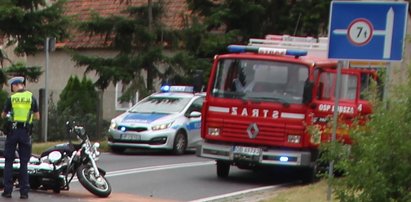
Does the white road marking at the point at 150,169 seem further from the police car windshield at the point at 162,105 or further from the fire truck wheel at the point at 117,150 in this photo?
the fire truck wheel at the point at 117,150

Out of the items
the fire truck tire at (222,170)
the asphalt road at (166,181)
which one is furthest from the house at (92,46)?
the fire truck tire at (222,170)

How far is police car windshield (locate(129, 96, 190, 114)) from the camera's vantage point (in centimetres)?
2597

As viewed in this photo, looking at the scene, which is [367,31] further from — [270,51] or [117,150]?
[117,150]

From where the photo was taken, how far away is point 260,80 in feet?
61.1

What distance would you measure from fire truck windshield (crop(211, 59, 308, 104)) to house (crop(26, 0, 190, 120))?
8809mm

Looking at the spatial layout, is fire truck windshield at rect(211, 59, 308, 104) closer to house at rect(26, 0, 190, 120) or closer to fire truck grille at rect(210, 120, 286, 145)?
fire truck grille at rect(210, 120, 286, 145)

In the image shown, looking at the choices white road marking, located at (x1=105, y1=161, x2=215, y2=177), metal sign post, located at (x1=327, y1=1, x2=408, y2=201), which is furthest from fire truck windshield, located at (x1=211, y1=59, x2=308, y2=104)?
metal sign post, located at (x1=327, y1=1, x2=408, y2=201)

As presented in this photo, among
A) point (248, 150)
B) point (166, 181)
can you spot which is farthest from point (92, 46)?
point (248, 150)

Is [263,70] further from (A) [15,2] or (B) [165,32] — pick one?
(B) [165,32]

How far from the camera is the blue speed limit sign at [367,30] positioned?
10.4 meters

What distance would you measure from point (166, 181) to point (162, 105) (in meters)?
7.84

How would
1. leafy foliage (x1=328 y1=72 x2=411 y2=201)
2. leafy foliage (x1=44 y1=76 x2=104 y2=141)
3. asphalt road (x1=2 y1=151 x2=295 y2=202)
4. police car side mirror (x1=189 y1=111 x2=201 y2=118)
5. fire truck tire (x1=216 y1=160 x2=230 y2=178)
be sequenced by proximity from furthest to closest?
leafy foliage (x1=44 y1=76 x2=104 y2=141), police car side mirror (x1=189 y1=111 x2=201 y2=118), fire truck tire (x1=216 y1=160 x2=230 y2=178), asphalt road (x1=2 y1=151 x2=295 y2=202), leafy foliage (x1=328 y1=72 x2=411 y2=201)

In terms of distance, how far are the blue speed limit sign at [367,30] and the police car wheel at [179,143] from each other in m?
14.3

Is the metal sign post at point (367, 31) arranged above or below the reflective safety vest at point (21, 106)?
above
